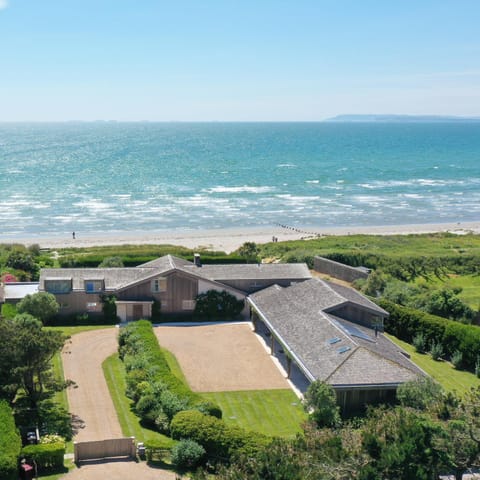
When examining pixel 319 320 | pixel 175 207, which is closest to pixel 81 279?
pixel 319 320

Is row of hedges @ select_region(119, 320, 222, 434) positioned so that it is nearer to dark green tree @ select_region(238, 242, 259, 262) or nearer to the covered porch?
the covered porch

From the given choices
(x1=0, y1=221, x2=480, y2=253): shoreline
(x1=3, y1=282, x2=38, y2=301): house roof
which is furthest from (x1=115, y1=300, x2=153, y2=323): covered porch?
(x1=0, y1=221, x2=480, y2=253): shoreline

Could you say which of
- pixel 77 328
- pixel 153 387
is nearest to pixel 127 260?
pixel 77 328

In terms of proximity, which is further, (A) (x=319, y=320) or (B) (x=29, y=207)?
(B) (x=29, y=207)

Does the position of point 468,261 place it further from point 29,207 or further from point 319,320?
point 29,207

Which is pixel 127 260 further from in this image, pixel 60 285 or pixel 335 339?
pixel 335 339

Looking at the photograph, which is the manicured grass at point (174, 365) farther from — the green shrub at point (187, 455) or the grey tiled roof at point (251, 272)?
the green shrub at point (187, 455)

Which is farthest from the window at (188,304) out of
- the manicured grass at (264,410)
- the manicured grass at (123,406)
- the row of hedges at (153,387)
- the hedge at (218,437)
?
the hedge at (218,437)
